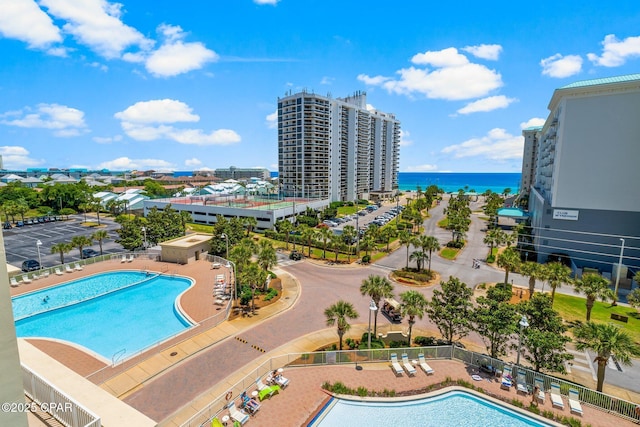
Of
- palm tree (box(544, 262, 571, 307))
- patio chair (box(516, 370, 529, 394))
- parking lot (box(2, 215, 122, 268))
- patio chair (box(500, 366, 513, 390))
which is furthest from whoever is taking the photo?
parking lot (box(2, 215, 122, 268))

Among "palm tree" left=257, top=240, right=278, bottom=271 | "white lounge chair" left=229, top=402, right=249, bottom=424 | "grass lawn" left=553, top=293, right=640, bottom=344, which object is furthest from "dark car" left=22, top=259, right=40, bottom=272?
"grass lawn" left=553, top=293, right=640, bottom=344

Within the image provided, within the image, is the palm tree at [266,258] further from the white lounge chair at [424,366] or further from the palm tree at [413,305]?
the white lounge chair at [424,366]

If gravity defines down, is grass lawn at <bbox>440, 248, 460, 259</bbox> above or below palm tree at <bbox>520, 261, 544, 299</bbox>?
below

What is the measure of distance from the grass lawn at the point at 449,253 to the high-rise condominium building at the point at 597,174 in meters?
13.8

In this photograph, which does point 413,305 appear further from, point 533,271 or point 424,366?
point 533,271

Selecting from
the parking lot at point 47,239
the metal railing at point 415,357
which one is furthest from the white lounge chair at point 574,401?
the parking lot at point 47,239

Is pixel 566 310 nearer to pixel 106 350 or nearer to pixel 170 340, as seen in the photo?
pixel 170 340

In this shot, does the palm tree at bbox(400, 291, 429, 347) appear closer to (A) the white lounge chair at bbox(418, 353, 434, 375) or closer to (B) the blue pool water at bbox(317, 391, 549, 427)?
(A) the white lounge chair at bbox(418, 353, 434, 375)

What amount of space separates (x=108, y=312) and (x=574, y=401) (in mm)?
41024

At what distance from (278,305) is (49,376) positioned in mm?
21723

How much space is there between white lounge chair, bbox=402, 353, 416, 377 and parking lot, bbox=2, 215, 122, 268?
53.4 meters

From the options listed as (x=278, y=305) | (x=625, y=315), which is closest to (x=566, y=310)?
(x=625, y=315)

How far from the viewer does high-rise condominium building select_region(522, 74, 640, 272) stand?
41938mm

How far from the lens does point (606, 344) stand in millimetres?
19078
